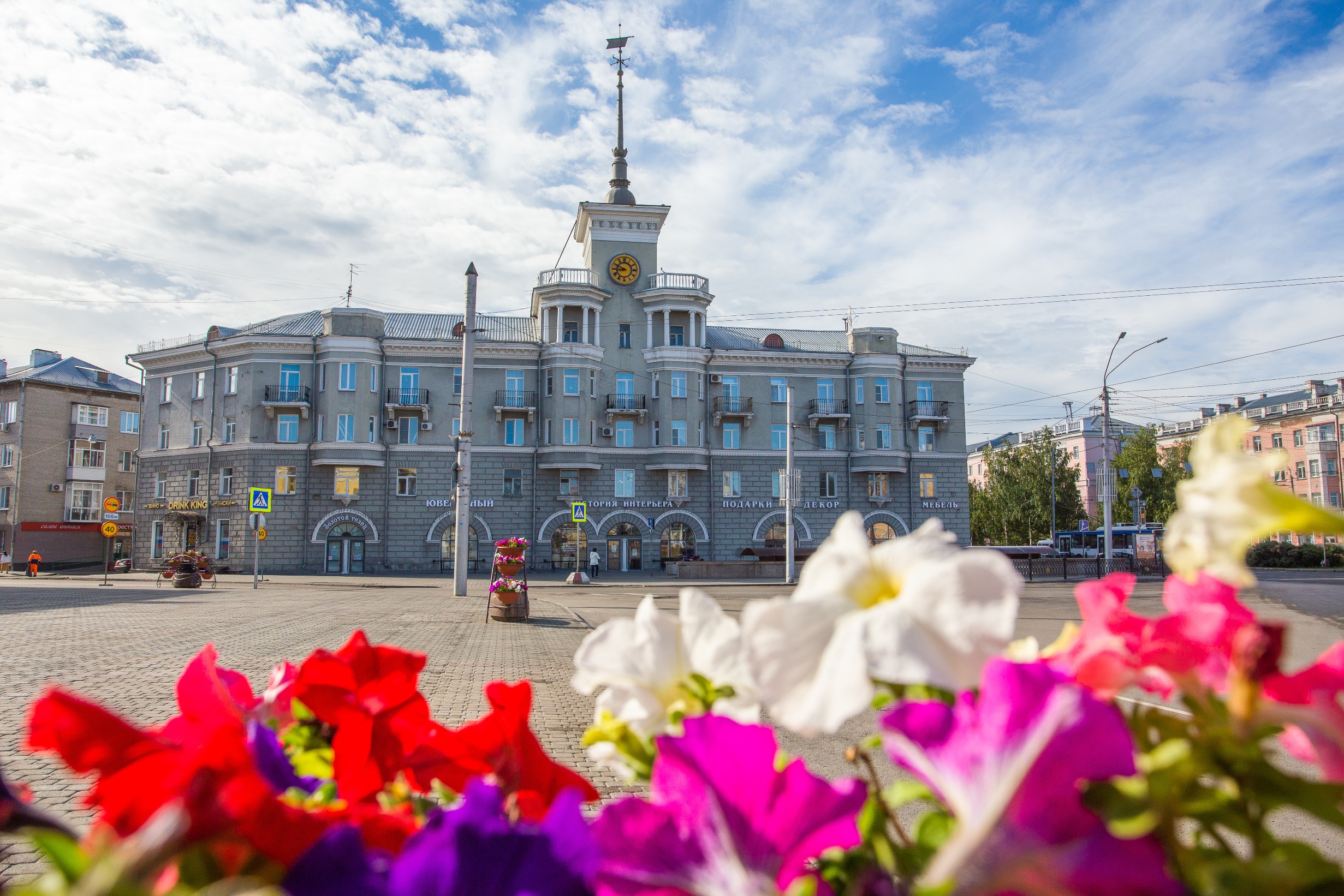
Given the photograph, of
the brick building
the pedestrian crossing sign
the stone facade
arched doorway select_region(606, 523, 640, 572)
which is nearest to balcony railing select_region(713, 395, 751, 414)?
the stone facade

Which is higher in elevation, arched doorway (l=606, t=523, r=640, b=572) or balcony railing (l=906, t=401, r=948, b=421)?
balcony railing (l=906, t=401, r=948, b=421)

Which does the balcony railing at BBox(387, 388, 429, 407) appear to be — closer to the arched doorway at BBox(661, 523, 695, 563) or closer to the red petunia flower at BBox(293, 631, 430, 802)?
the arched doorway at BBox(661, 523, 695, 563)

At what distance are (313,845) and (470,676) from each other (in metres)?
8.57

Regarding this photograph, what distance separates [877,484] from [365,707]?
37307mm

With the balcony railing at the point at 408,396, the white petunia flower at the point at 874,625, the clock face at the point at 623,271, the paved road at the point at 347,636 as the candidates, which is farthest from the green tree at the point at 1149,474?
the white petunia flower at the point at 874,625

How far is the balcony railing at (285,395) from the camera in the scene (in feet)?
111

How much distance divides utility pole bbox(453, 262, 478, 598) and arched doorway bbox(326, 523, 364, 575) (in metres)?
14.9

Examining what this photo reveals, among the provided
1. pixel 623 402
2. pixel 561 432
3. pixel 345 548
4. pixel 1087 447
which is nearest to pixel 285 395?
pixel 345 548

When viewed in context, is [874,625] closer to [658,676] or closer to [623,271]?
[658,676]

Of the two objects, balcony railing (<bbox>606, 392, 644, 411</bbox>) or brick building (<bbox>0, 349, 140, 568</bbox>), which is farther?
brick building (<bbox>0, 349, 140, 568</bbox>)

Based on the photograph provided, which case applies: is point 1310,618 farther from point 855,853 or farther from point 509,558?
point 855,853

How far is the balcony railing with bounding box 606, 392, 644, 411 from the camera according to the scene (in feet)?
115

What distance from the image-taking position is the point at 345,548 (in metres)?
33.1

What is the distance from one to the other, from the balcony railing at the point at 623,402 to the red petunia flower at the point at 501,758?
34.1 m
